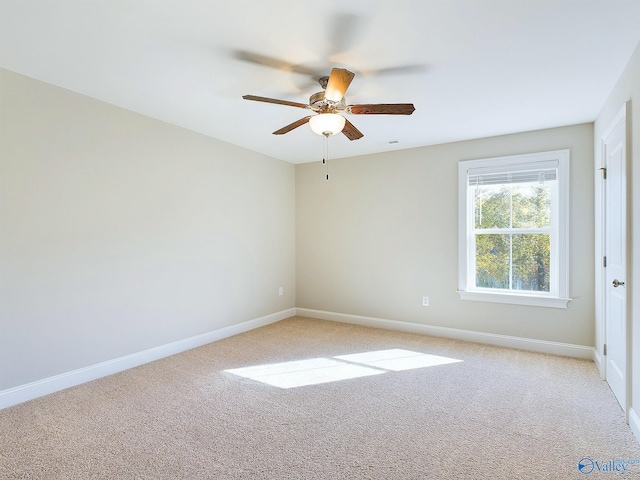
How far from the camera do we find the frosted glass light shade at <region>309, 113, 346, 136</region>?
8.21 ft

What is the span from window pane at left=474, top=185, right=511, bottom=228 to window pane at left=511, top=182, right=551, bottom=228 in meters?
0.08

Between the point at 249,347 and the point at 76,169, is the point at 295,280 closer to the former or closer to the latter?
the point at 249,347

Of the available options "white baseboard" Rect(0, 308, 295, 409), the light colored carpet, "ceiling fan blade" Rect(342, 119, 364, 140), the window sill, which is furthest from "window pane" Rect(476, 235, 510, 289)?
"white baseboard" Rect(0, 308, 295, 409)

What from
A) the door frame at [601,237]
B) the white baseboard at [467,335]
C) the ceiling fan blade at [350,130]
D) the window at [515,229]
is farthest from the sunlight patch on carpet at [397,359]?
the ceiling fan blade at [350,130]

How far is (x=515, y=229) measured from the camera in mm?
3938

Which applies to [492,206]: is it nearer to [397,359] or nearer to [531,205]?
[531,205]

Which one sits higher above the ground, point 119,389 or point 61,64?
point 61,64

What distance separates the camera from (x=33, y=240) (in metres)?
2.65

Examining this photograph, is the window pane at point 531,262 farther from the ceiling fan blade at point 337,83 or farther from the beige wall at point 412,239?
the ceiling fan blade at point 337,83

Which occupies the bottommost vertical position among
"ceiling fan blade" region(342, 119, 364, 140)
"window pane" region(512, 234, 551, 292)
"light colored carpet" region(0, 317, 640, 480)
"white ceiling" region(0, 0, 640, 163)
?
"light colored carpet" region(0, 317, 640, 480)

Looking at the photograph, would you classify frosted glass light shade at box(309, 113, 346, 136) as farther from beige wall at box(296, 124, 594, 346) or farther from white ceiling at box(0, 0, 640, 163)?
beige wall at box(296, 124, 594, 346)

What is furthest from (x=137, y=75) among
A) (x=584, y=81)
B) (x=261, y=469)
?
(x=584, y=81)

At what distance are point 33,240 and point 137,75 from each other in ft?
4.91

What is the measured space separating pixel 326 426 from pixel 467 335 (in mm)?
2574
